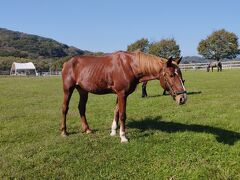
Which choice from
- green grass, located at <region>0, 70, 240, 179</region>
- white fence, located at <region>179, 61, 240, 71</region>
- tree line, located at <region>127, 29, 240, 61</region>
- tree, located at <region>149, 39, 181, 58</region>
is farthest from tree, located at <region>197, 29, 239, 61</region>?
green grass, located at <region>0, 70, 240, 179</region>

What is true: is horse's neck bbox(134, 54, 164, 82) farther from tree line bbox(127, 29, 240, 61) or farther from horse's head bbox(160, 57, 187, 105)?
tree line bbox(127, 29, 240, 61)

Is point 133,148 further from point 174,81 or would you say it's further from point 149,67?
point 149,67

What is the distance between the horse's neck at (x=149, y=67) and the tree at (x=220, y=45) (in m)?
88.5

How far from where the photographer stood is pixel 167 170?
286 inches

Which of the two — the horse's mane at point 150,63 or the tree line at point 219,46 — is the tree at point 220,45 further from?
the horse's mane at point 150,63

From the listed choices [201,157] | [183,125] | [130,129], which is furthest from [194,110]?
[201,157]

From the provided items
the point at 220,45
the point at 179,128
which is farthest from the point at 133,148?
the point at 220,45

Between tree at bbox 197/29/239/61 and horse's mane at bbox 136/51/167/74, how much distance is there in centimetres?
8848

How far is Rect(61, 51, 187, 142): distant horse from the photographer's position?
8.69 meters

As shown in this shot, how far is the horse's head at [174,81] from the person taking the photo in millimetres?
8547

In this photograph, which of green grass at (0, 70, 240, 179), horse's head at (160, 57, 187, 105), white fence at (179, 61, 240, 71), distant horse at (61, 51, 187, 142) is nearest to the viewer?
green grass at (0, 70, 240, 179)

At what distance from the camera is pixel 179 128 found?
34.2ft

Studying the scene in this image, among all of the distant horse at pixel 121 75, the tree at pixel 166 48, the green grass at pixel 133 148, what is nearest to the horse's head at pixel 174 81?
the distant horse at pixel 121 75

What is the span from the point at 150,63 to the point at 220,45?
8952 centimetres
